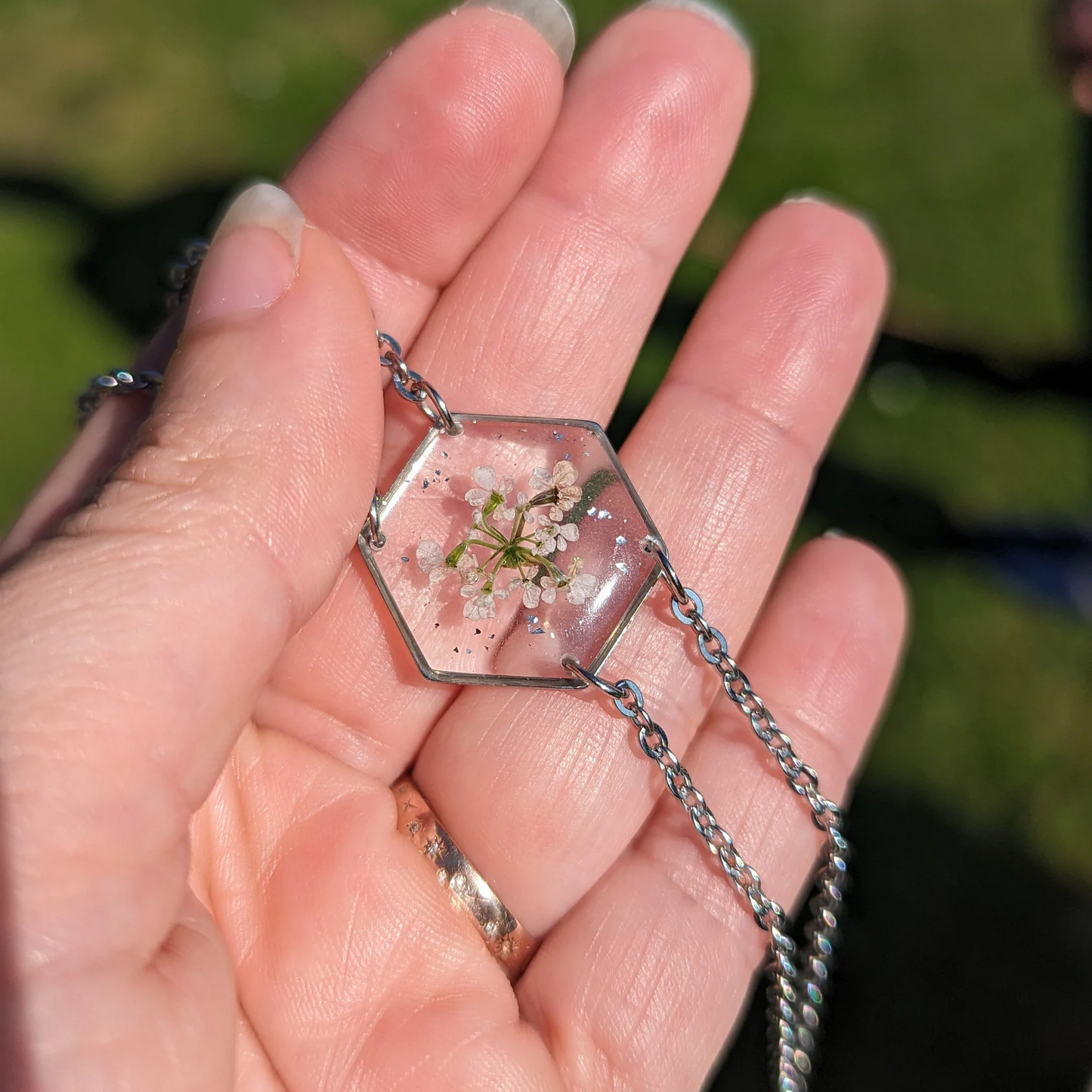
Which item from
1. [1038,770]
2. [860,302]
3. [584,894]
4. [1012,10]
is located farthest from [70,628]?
[1012,10]

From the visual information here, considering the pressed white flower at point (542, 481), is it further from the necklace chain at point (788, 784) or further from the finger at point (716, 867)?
the finger at point (716, 867)

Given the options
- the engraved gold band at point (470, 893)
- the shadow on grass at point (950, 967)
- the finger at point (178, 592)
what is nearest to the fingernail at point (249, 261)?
the finger at point (178, 592)

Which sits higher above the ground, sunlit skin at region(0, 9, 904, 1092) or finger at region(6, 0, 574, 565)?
finger at region(6, 0, 574, 565)

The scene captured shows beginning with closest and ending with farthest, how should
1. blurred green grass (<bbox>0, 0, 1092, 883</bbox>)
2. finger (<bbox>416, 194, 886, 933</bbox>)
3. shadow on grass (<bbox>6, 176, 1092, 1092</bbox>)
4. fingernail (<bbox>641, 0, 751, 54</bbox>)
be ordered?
finger (<bbox>416, 194, 886, 933</bbox>), fingernail (<bbox>641, 0, 751, 54</bbox>), shadow on grass (<bbox>6, 176, 1092, 1092</bbox>), blurred green grass (<bbox>0, 0, 1092, 883</bbox>)

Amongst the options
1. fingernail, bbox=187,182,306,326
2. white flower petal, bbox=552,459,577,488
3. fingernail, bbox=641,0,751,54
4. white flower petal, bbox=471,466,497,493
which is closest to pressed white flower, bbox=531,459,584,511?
white flower petal, bbox=552,459,577,488

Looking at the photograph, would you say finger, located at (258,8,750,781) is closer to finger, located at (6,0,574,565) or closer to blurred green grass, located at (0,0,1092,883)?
finger, located at (6,0,574,565)
